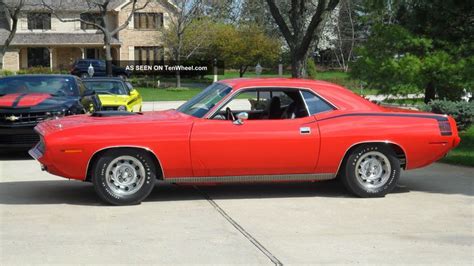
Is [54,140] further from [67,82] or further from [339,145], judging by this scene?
[67,82]

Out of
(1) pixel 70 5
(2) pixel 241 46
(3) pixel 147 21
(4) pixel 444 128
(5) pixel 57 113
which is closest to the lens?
(4) pixel 444 128

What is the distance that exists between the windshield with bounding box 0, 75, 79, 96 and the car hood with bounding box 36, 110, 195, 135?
16.2 feet

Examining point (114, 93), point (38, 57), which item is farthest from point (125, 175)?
point (38, 57)

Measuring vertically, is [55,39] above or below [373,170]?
above

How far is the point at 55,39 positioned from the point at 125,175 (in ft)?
158

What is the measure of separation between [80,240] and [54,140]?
1.75m

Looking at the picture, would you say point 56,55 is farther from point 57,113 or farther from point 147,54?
point 57,113

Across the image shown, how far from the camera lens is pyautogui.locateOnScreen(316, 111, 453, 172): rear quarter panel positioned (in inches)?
314

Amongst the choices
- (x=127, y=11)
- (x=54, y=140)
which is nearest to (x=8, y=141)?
(x=54, y=140)

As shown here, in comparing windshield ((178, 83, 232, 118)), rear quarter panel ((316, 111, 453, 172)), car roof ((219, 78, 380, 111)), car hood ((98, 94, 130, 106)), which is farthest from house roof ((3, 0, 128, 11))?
rear quarter panel ((316, 111, 453, 172))

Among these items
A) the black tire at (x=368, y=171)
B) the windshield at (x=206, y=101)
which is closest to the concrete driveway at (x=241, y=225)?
the black tire at (x=368, y=171)

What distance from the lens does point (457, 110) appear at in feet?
49.2

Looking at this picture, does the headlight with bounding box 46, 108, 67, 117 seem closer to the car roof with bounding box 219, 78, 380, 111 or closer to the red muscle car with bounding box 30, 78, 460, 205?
the red muscle car with bounding box 30, 78, 460, 205

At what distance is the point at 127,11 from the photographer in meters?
53.1
